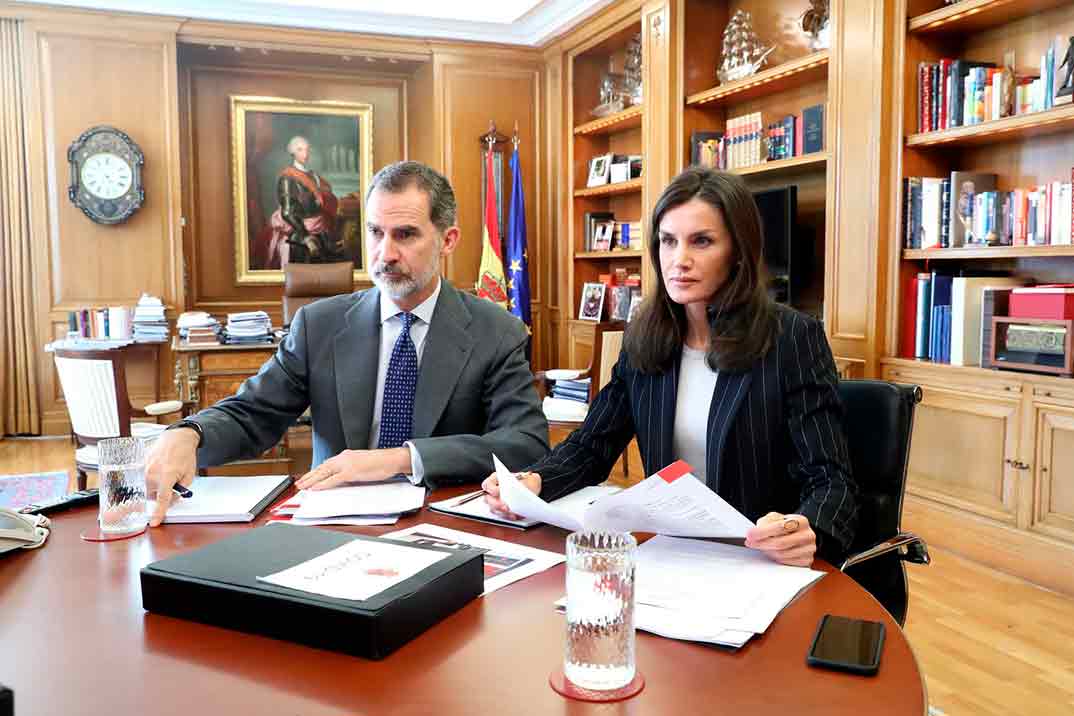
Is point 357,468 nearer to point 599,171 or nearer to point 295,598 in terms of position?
point 295,598

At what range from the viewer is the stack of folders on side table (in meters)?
0.98

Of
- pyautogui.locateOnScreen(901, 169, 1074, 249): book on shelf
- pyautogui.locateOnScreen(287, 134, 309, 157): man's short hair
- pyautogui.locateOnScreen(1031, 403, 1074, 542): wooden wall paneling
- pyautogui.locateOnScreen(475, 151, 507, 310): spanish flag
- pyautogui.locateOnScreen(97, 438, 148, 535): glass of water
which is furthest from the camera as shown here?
pyautogui.locateOnScreen(287, 134, 309, 157): man's short hair

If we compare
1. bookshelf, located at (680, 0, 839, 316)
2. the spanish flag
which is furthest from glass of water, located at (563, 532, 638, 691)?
the spanish flag

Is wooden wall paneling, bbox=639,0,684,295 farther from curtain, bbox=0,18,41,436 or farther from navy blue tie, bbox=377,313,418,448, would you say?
curtain, bbox=0,18,41,436

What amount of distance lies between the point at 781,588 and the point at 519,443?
0.78m

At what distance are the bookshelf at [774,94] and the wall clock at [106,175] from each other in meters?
3.73

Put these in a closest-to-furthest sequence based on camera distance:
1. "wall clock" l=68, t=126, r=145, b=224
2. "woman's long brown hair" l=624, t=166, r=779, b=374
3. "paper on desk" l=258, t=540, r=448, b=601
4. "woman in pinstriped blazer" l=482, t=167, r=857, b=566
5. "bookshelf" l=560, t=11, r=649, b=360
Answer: "paper on desk" l=258, t=540, r=448, b=601, "woman in pinstriped blazer" l=482, t=167, r=857, b=566, "woman's long brown hair" l=624, t=166, r=779, b=374, "wall clock" l=68, t=126, r=145, b=224, "bookshelf" l=560, t=11, r=649, b=360

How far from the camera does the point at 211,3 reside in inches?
241

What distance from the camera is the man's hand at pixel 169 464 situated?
1439 mm

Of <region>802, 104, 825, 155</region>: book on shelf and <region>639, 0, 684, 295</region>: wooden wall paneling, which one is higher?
<region>639, 0, 684, 295</region>: wooden wall paneling

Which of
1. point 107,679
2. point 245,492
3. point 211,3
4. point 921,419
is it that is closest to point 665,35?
point 921,419

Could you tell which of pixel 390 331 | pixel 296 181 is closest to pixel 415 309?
pixel 390 331

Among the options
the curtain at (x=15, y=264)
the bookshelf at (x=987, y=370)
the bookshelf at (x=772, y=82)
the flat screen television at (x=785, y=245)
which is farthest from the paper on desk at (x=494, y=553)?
the curtain at (x=15, y=264)

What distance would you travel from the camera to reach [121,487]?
53.8 inches
